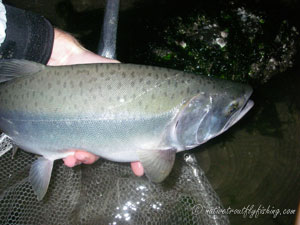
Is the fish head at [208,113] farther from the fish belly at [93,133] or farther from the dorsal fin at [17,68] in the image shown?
the dorsal fin at [17,68]

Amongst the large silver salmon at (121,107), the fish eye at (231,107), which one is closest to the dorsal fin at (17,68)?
the large silver salmon at (121,107)

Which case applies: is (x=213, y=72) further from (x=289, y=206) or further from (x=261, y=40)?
(x=289, y=206)

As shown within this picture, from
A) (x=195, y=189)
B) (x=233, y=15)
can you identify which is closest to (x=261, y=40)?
(x=233, y=15)

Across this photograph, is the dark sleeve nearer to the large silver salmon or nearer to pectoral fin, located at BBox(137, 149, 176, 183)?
the large silver salmon

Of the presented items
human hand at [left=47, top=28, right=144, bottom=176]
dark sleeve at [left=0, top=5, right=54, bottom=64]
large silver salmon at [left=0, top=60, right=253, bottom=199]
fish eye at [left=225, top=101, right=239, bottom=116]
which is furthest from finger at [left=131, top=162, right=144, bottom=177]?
dark sleeve at [left=0, top=5, right=54, bottom=64]

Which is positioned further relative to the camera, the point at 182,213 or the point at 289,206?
the point at 289,206

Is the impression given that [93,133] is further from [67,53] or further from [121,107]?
[67,53]
